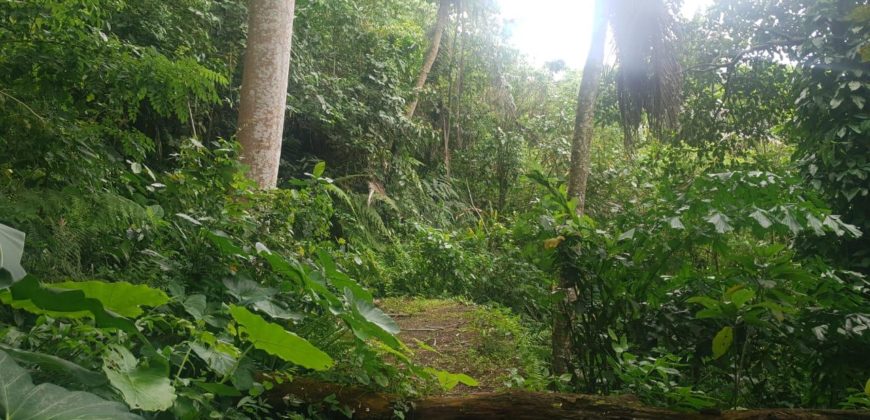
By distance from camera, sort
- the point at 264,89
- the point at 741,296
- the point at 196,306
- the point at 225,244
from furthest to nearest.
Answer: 1. the point at 264,89
2. the point at 225,244
3. the point at 741,296
4. the point at 196,306

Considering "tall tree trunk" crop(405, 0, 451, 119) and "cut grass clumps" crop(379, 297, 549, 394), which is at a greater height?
"tall tree trunk" crop(405, 0, 451, 119)

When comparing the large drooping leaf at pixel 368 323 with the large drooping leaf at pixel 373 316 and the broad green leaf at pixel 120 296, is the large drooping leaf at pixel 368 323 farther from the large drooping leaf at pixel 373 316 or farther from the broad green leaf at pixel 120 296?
the broad green leaf at pixel 120 296

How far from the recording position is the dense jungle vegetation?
1.94m

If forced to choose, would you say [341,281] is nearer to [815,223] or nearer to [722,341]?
[722,341]

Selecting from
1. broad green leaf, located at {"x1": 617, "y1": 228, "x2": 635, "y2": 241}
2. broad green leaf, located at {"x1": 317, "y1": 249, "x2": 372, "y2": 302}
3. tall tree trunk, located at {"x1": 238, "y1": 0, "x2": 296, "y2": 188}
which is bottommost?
broad green leaf, located at {"x1": 317, "y1": 249, "x2": 372, "y2": 302}

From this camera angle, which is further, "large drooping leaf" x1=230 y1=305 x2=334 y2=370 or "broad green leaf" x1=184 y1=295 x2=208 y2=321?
"broad green leaf" x1=184 y1=295 x2=208 y2=321

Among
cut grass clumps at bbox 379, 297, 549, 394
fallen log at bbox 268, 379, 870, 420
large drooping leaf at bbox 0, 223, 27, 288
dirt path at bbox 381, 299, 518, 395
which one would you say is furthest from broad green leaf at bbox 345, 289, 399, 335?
large drooping leaf at bbox 0, 223, 27, 288

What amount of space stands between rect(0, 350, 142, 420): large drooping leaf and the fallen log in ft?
3.27

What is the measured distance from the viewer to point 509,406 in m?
2.24

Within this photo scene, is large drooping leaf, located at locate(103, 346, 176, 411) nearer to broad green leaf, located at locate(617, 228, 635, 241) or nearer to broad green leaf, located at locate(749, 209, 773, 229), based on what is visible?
broad green leaf, located at locate(617, 228, 635, 241)

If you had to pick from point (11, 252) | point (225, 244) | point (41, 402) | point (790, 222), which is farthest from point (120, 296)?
point (790, 222)

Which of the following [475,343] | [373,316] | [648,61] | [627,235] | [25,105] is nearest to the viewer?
[373,316]

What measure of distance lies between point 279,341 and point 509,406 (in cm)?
81

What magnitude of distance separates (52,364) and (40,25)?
3.18m
